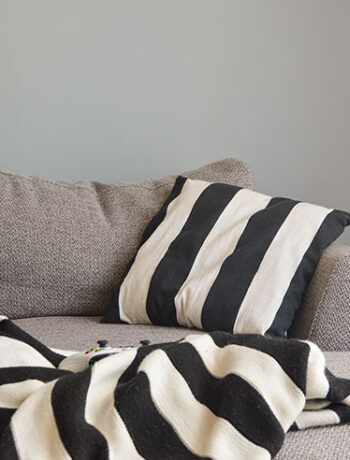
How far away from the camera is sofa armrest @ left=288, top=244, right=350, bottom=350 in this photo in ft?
5.45

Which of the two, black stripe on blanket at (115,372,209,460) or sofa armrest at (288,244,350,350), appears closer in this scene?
black stripe on blanket at (115,372,209,460)

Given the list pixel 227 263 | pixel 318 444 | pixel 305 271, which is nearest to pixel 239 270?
pixel 227 263

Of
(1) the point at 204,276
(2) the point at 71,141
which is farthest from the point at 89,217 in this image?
(2) the point at 71,141

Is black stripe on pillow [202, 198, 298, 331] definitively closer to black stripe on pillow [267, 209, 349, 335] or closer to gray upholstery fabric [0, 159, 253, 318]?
black stripe on pillow [267, 209, 349, 335]

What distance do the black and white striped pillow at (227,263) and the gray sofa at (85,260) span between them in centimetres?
5

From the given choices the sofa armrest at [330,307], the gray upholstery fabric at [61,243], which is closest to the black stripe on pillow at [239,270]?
the sofa armrest at [330,307]

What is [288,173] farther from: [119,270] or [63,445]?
[63,445]

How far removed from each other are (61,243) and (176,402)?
1.05m

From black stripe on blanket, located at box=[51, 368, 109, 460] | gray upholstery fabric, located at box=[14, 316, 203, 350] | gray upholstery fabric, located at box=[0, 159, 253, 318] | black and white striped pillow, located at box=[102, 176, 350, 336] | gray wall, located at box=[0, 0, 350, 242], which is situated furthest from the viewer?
gray wall, located at box=[0, 0, 350, 242]

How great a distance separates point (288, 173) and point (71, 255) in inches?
39.4

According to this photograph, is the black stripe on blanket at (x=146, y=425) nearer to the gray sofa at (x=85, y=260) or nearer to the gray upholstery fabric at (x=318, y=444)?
the gray upholstery fabric at (x=318, y=444)

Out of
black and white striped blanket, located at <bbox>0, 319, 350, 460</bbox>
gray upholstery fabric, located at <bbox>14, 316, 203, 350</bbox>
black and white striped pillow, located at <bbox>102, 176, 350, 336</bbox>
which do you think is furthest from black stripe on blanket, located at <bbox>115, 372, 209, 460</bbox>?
black and white striped pillow, located at <bbox>102, 176, 350, 336</bbox>

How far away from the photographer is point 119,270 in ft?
6.38

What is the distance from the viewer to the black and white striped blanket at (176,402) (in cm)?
83
